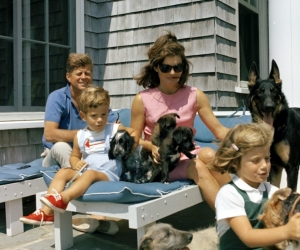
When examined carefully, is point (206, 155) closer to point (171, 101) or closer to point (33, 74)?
point (171, 101)

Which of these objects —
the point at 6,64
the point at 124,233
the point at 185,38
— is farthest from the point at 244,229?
the point at 185,38

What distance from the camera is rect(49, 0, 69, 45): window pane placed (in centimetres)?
553

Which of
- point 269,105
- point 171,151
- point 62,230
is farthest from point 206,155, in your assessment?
point 62,230

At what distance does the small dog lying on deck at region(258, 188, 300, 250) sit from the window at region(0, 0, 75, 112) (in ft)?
12.4

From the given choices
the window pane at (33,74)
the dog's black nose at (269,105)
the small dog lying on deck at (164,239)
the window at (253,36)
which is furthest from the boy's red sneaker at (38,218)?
the window at (253,36)

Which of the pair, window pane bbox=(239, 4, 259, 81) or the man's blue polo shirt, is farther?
window pane bbox=(239, 4, 259, 81)

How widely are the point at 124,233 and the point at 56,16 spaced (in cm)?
317

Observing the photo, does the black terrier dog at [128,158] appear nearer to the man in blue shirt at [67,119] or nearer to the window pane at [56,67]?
the man in blue shirt at [67,119]

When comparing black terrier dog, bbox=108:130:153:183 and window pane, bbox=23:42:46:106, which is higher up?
window pane, bbox=23:42:46:106

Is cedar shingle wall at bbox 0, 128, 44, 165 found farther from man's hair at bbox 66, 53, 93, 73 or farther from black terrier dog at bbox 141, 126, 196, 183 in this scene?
black terrier dog at bbox 141, 126, 196, 183

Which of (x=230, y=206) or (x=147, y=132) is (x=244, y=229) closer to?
(x=230, y=206)

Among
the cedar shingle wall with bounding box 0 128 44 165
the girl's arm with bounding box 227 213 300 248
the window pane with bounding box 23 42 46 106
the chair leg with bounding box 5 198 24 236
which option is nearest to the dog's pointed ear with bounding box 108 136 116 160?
the chair leg with bounding box 5 198 24 236

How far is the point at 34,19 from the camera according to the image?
17.3 feet

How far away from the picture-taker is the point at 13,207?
3885mm
